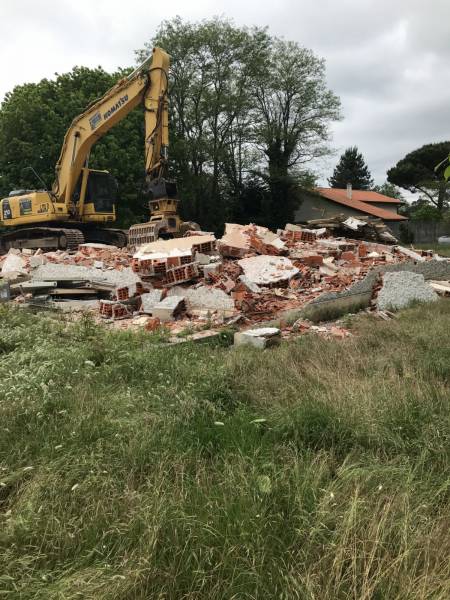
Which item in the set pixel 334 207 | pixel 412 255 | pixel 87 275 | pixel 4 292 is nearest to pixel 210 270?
pixel 87 275

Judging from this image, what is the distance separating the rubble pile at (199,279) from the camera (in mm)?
8812

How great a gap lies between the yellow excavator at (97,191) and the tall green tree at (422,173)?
39.3 meters

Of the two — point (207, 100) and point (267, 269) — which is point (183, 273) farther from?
point (207, 100)

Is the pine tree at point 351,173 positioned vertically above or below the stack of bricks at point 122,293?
above

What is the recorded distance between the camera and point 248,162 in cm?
3538

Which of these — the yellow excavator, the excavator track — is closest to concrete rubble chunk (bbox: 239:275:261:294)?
the yellow excavator

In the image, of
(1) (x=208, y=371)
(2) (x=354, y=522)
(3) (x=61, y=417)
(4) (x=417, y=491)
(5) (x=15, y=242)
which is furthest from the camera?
(5) (x=15, y=242)

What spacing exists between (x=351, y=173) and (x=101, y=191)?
53501 mm

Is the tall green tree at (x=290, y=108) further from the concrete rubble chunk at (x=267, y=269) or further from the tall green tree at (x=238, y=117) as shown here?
the concrete rubble chunk at (x=267, y=269)

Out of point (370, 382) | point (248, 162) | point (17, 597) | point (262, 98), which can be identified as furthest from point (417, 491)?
point (262, 98)

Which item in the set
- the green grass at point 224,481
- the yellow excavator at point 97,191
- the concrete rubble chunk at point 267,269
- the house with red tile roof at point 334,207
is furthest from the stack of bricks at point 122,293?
the house with red tile roof at point 334,207

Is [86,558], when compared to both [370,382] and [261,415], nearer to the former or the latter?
[261,415]

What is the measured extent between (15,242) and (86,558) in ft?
56.8

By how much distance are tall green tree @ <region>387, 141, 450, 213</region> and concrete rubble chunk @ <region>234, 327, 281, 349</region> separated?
4596 centimetres
